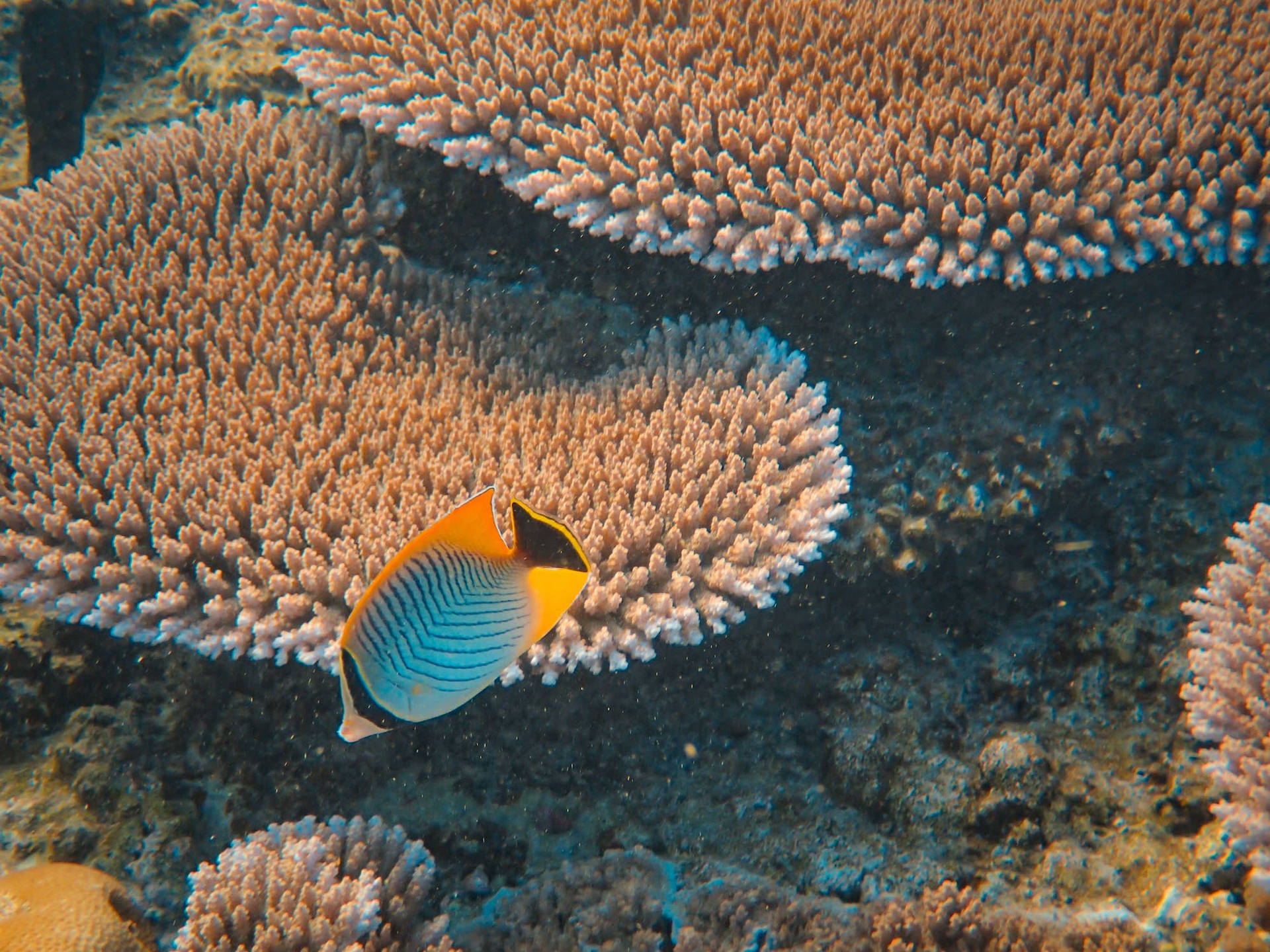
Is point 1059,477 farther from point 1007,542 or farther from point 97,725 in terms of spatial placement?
point 97,725

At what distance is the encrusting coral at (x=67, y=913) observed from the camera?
2.21 metres

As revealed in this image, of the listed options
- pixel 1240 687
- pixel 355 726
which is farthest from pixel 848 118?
pixel 355 726

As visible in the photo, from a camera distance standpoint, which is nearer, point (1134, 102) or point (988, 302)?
point (1134, 102)

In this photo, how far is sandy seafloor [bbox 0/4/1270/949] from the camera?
8.81 ft

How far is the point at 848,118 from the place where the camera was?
3.11 meters

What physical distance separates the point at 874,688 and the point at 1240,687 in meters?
1.21

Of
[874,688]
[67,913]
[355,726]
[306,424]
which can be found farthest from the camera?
[874,688]

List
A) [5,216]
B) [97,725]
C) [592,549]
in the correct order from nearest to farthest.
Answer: [592,549]
[97,725]
[5,216]

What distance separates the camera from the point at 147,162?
3584mm

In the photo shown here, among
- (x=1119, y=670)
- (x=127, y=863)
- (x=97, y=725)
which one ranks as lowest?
(x=127, y=863)

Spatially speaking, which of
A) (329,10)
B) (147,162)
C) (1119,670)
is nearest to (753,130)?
(329,10)

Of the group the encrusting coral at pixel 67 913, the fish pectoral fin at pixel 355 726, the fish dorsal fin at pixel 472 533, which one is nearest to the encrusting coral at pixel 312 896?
the encrusting coral at pixel 67 913

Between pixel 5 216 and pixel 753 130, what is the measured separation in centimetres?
354

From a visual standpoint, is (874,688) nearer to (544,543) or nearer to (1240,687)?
(1240,687)
